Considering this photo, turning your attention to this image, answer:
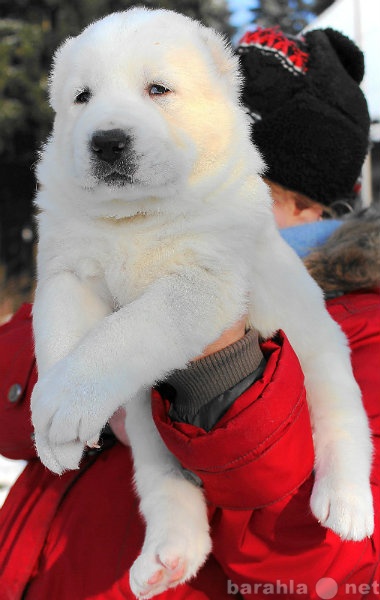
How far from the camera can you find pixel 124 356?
150cm

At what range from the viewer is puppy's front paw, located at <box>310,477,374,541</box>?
1.66m

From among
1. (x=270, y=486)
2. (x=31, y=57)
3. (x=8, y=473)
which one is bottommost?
(x=8, y=473)

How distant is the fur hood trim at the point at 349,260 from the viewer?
226 centimetres

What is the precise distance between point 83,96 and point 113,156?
1.01 ft

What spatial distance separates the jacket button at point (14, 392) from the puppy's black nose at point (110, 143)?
913 millimetres

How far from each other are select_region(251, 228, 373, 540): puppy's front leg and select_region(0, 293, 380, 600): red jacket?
77 mm

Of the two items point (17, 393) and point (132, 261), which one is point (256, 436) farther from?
point (17, 393)

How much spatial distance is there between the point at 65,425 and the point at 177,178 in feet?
2.49

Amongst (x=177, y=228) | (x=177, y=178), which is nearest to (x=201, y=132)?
(x=177, y=178)

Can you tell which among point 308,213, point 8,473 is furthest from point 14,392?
point 8,473

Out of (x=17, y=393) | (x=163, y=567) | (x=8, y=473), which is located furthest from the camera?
(x=8, y=473)

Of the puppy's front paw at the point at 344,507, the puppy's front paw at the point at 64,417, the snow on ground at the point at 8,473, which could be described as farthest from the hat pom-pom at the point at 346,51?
the snow on ground at the point at 8,473

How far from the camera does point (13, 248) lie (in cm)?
1492

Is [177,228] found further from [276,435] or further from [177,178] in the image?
[276,435]
